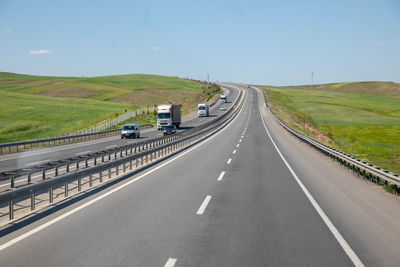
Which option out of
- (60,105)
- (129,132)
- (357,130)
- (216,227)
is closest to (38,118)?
(60,105)

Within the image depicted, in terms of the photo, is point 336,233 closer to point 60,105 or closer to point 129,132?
point 129,132

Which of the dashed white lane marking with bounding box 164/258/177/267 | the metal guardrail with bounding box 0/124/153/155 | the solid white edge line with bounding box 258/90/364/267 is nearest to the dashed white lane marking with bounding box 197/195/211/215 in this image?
the solid white edge line with bounding box 258/90/364/267

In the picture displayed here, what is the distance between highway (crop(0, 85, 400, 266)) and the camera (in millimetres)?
5785

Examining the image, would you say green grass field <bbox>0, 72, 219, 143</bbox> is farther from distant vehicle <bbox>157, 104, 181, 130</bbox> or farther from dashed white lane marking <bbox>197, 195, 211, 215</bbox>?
dashed white lane marking <bbox>197, 195, 211, 215</bbox>

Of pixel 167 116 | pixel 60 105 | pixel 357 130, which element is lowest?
pixel 357 130

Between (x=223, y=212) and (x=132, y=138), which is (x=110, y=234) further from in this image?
(x=132, y=138)

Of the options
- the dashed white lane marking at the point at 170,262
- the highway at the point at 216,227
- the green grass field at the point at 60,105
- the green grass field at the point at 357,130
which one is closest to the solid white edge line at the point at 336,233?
the highway at the point at 216,227

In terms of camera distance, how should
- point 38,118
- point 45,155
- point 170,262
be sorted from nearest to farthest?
1. point 170,262
2. point 45,155
3. point 38,118

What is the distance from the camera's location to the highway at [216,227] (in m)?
5.79

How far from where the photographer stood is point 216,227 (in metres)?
7.49

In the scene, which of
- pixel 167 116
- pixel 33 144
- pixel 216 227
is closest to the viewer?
pixel 216 227

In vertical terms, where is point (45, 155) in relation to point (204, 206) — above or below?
below

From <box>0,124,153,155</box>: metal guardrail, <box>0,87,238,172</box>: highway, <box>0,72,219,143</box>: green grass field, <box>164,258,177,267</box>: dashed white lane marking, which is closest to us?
→ <box>164,258,177,267</box>: dashed white lane marking

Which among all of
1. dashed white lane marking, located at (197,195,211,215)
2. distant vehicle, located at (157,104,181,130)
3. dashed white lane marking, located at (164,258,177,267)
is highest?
distant vehicle, located at (157,104,181,130)
